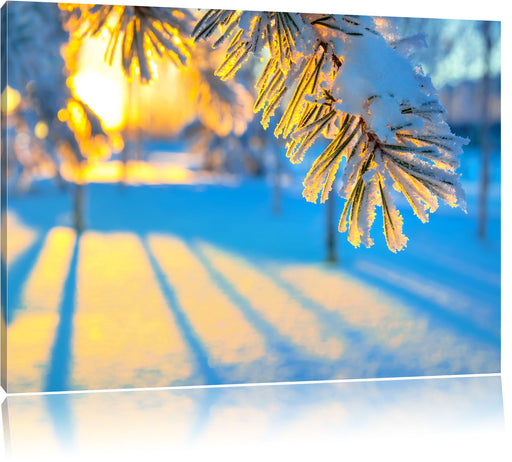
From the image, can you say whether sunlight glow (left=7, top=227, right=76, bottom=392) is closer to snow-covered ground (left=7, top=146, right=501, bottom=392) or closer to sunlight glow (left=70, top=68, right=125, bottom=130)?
snow-covered ground (left=7, top=146, right=501, bottom=392)

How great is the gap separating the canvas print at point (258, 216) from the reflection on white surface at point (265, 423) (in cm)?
80

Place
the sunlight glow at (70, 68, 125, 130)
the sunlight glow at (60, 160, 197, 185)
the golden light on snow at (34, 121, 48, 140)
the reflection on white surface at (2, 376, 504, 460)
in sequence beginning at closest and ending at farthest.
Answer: the reflection on white surface at (2, 376, 504, 460), the golden light on snow at (34, 121, 48, 140), the sunlight glow at (70, 68, 125, 130), the sunlight glow at (60, 160, 197, 185)

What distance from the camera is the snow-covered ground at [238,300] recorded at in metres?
5.86

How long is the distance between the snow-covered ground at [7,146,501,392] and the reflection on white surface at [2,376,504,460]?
803 millimetres

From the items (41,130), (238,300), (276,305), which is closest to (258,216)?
(41,130)

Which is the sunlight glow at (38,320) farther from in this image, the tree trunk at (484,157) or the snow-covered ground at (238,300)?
the tree trunk at (484,157)

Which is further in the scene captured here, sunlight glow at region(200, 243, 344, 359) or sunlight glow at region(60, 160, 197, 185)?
sunlight glow at region(60, 160, 197, 185)

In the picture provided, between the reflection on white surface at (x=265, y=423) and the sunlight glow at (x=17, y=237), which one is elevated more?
the sunlight glow at (x=17, y=237)

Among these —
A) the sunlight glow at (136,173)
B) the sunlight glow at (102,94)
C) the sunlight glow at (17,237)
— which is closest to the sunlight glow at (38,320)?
the sunlight glow at (17,237)

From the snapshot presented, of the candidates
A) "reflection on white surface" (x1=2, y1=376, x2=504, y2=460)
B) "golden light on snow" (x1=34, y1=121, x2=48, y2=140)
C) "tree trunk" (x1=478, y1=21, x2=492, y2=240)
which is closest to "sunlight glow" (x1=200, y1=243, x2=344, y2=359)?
"reflection on white surface" (x1=2, y1=376, x2=504, y2=460)

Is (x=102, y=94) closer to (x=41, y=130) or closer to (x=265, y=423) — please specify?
→ (x=41, y=130)

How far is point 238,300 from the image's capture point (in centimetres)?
808

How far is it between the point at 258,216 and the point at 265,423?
964 cm

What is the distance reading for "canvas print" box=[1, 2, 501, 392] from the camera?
164 centimetres
